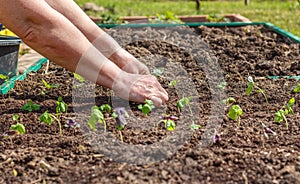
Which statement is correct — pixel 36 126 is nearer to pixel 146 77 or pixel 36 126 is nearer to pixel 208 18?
pixel 146 77

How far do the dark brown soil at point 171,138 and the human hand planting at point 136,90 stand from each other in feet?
0.20

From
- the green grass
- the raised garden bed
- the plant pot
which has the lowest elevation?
the plant pot

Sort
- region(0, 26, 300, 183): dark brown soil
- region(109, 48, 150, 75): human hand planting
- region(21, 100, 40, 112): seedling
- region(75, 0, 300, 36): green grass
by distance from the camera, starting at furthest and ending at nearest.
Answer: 1. region(75, 0, 300, 36): green grass
2. region(109, 48, 150, 75): human hand planting
3. region(21, 100, 40, 112): seedling
4. region(0, 26, 300, 183): dark brown soil

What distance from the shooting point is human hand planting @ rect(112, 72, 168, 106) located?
2.96 metres

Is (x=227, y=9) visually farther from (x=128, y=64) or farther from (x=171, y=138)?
(x=171, y=138)

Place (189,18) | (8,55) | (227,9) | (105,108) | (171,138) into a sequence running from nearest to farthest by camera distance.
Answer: (171,138)
(105,108)
(8,55)
(189,18)
(227,9)

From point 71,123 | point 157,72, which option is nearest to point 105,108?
point 71,123

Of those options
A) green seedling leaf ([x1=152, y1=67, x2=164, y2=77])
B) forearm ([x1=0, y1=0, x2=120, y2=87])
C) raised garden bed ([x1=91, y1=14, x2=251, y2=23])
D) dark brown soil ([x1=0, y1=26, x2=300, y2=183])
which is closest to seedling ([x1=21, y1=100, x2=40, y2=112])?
dark brown soil ([x1=0, y1=26, x2=300, y2=183])

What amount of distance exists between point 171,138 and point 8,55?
1.61m

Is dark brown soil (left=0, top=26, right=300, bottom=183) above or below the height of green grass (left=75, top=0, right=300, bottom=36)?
below

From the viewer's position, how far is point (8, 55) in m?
3.61

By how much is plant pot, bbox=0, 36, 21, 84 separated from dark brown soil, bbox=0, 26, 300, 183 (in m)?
0.16

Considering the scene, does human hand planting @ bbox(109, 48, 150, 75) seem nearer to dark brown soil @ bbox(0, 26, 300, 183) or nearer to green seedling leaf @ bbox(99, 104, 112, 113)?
dark brown soil @ bbox(0, 26, 300, 183)

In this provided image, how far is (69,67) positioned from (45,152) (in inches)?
23.9
